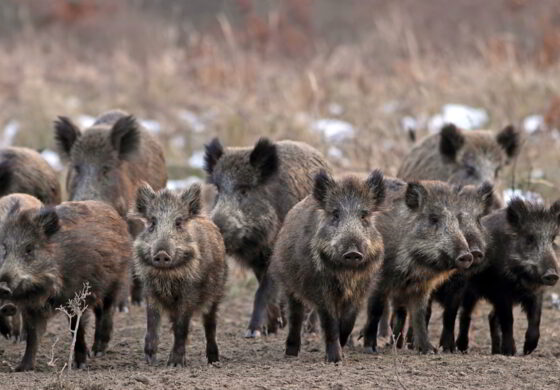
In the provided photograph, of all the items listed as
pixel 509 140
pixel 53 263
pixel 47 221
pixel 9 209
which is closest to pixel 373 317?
pixel 53 263

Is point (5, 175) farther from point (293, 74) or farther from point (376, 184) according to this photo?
point (293, 74)


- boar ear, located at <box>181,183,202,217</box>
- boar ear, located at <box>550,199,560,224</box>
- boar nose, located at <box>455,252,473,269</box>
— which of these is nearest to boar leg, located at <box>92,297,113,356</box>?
boar ear, located at <box>181,183,202,217</box>

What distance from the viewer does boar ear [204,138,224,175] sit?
10180 millimetres

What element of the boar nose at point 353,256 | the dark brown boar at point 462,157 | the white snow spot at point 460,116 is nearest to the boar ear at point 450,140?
the dark brown boar at point 462,157

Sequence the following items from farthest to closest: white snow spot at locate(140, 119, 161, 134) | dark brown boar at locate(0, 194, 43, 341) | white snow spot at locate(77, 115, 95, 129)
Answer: white snow spot at locate(140, 119, 161, 134)
white snow spot at locate(77, 115, 95, 129)
dark brown boar at locate(0, 194, 43, 341)

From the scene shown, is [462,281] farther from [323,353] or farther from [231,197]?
[231,197]

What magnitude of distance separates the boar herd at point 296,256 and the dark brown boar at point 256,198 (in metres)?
0.01

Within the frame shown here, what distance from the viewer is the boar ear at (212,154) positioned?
10.2 meters

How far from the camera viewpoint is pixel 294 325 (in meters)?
8.67

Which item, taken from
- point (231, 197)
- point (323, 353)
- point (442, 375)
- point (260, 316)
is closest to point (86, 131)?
point (231, 197)

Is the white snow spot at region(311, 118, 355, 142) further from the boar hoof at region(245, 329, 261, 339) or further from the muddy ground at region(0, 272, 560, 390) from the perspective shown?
the muddy ground at region(0, 272, 560, 390)

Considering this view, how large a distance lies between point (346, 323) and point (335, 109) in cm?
1233

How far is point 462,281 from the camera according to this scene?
883 centimetres

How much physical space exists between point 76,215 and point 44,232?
453 mm
